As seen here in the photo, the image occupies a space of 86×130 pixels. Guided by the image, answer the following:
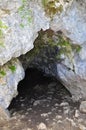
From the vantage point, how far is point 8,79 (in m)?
5.20

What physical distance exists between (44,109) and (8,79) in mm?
1001

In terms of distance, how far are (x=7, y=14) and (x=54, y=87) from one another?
2375 millimetres

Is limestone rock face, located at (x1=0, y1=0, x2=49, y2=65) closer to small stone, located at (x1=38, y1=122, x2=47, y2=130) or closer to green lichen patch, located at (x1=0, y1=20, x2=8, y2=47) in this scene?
green lichen patch, located at (x1=0, y1=20, x2=8, y2=47)

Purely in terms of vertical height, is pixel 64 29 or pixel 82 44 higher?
pixel 64 29

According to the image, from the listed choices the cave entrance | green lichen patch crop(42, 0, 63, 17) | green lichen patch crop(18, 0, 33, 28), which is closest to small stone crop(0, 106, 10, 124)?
the cave entrance

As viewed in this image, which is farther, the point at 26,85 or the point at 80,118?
the point at 26,85

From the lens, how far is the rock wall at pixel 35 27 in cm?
467

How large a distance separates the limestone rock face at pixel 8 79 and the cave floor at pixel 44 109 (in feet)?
1.62

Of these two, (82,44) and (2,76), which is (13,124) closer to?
(2,76)

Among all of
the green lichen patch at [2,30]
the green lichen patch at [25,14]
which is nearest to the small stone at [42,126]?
the green lichen patch at [2,30]

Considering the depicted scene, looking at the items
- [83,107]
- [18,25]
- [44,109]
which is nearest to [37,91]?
[44,109]

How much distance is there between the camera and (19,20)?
4750 millimetres

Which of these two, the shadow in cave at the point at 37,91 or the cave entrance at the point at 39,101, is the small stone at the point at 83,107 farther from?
the shadow in cave at the point at 37,91

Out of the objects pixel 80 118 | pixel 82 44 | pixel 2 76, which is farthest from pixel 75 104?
pixel 2 76
